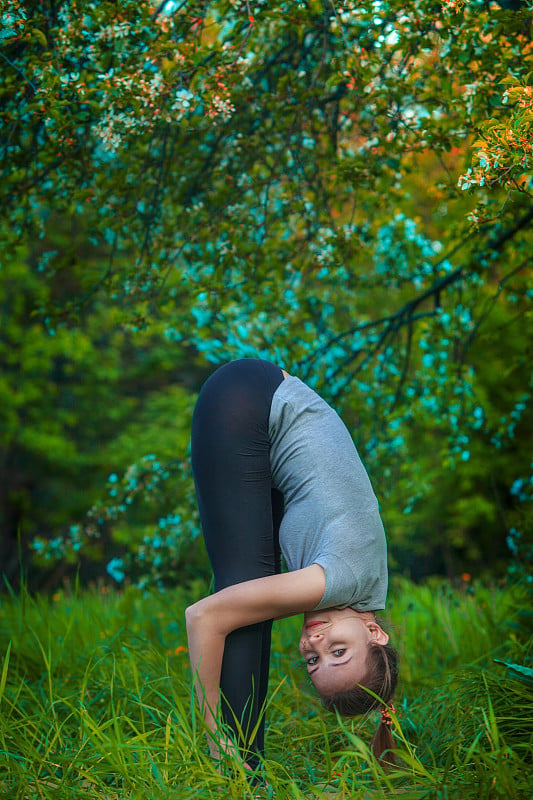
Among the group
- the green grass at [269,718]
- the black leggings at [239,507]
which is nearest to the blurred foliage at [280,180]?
the green grass at [269,718]

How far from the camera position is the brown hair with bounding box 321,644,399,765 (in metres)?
2.28

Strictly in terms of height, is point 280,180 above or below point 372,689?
above

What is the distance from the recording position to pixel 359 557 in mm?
2205

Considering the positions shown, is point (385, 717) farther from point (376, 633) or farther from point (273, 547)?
point (273, 547)

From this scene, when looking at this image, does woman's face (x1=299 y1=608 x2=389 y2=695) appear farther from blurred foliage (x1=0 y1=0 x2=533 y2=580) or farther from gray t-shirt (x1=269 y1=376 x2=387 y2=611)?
blurred foliage (x1=0 y1=0 x2=533 y2=580)

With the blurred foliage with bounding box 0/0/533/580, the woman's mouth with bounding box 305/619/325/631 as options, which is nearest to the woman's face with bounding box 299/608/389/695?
the woman's mouth with bounding box 305/619/325/631

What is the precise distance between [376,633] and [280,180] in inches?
94.8

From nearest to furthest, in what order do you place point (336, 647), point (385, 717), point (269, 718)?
point (336, 647)
point (385, 717)
point (269, 718)

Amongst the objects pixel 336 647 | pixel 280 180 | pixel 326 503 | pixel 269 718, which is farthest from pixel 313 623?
pixel 280 180

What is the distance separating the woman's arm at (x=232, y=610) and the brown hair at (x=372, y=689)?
0.30m

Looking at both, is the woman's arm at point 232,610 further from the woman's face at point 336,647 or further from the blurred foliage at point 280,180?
the blurred foliage at point 280,180

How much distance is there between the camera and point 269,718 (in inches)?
123

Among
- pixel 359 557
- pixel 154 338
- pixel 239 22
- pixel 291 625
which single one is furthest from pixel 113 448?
pixel 359 557

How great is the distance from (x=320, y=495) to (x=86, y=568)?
1060cm
